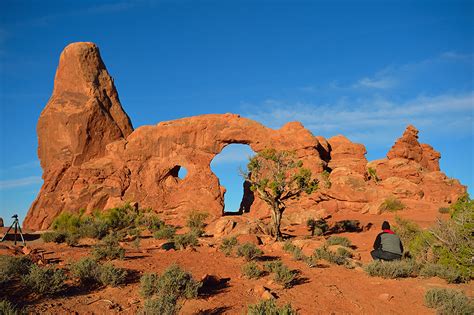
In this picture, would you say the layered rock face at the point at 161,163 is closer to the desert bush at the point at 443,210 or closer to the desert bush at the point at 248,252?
the desert bush at the point at 443,210

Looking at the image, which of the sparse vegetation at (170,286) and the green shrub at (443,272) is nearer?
the sparse vegetation at (170,286)

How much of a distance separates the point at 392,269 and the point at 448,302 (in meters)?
2.86

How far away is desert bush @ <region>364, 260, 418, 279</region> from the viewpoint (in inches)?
361

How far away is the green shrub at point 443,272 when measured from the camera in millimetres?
8678

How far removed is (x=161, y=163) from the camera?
3528 cm

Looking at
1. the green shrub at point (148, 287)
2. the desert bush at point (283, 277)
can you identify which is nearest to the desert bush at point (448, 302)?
the desert bush at point (283, 277)

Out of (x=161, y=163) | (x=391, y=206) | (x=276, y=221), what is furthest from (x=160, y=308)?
(x=161, y=163)

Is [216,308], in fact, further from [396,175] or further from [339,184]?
[396,175]

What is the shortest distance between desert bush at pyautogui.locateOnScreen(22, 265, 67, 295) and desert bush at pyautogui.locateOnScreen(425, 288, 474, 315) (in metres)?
7.19

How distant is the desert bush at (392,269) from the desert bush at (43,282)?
784 centimetres

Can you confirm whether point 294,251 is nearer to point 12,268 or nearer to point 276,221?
point 276,221

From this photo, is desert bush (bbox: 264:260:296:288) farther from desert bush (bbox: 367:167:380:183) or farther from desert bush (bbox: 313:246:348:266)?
desert bush (bbox: 367:167:380:183)

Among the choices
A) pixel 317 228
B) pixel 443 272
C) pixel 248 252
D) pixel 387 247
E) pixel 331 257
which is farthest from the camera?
pixel 317 228

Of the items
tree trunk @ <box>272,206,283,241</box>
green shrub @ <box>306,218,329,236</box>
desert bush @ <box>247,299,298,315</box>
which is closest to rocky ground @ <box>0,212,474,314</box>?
desert bush @ <box>247,299,298,315</box>
